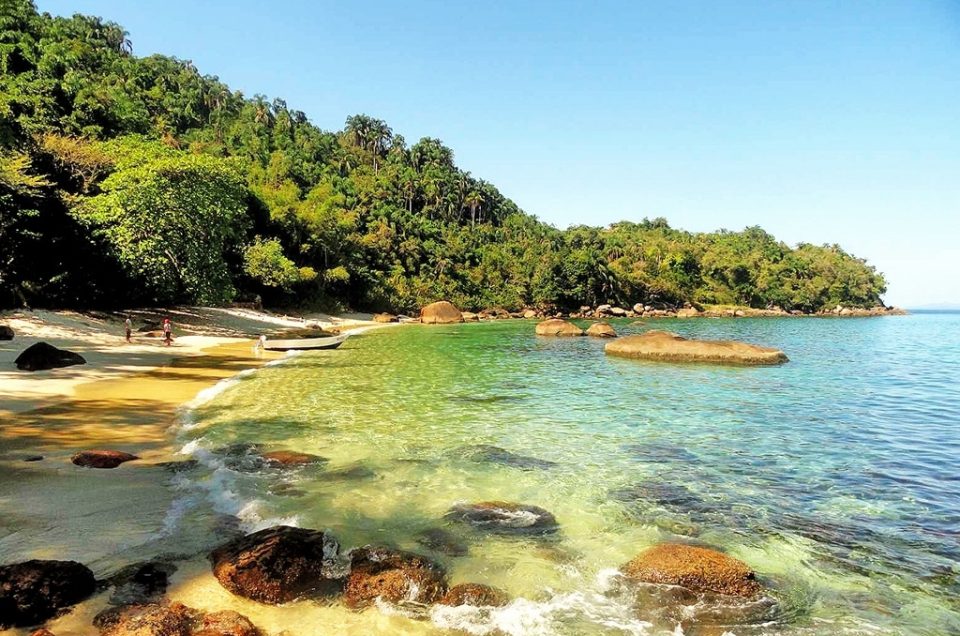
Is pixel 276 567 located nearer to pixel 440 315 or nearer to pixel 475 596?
pixel 475 596

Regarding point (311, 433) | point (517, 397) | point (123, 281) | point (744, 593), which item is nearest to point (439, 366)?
point (517, 397)

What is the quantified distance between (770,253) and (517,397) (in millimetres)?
145357

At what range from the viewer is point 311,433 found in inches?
474

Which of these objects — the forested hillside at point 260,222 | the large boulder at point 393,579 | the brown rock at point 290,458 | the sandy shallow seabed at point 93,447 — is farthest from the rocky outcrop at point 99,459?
the forested hillside at point 260,222

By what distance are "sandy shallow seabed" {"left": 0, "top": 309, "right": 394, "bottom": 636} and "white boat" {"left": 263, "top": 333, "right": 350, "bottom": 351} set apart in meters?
4.55

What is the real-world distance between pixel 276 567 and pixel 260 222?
198 feet

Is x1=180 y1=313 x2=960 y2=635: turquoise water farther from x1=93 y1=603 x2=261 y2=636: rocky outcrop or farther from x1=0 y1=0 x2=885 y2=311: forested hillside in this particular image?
x1=0 y1=0 x2=885 y2=311: forested hillside

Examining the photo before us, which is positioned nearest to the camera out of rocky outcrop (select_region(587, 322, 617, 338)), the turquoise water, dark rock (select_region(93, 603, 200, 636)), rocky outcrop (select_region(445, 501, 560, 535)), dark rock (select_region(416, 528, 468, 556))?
dark rock (select_region(93, 603, 200, 636))

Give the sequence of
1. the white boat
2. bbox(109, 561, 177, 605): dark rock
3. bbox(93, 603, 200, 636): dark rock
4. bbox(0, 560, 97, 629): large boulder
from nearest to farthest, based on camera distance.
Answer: bbox(93, 603, 200, 636): dark rock
bbox(0, 560, 97, 629): large boulder
bbox(109, 561, 177, 605): dark rock
the white boat

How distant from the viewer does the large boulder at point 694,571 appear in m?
5.54

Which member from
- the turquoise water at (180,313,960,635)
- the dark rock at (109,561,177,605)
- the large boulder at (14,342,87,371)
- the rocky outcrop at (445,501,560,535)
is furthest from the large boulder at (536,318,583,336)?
the dark rock at (109,561,177,605)

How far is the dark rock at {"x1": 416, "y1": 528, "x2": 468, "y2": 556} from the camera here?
251 inches

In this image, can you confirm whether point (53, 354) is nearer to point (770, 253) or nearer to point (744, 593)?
point (744, 593)

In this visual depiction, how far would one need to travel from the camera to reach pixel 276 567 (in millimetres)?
5344
